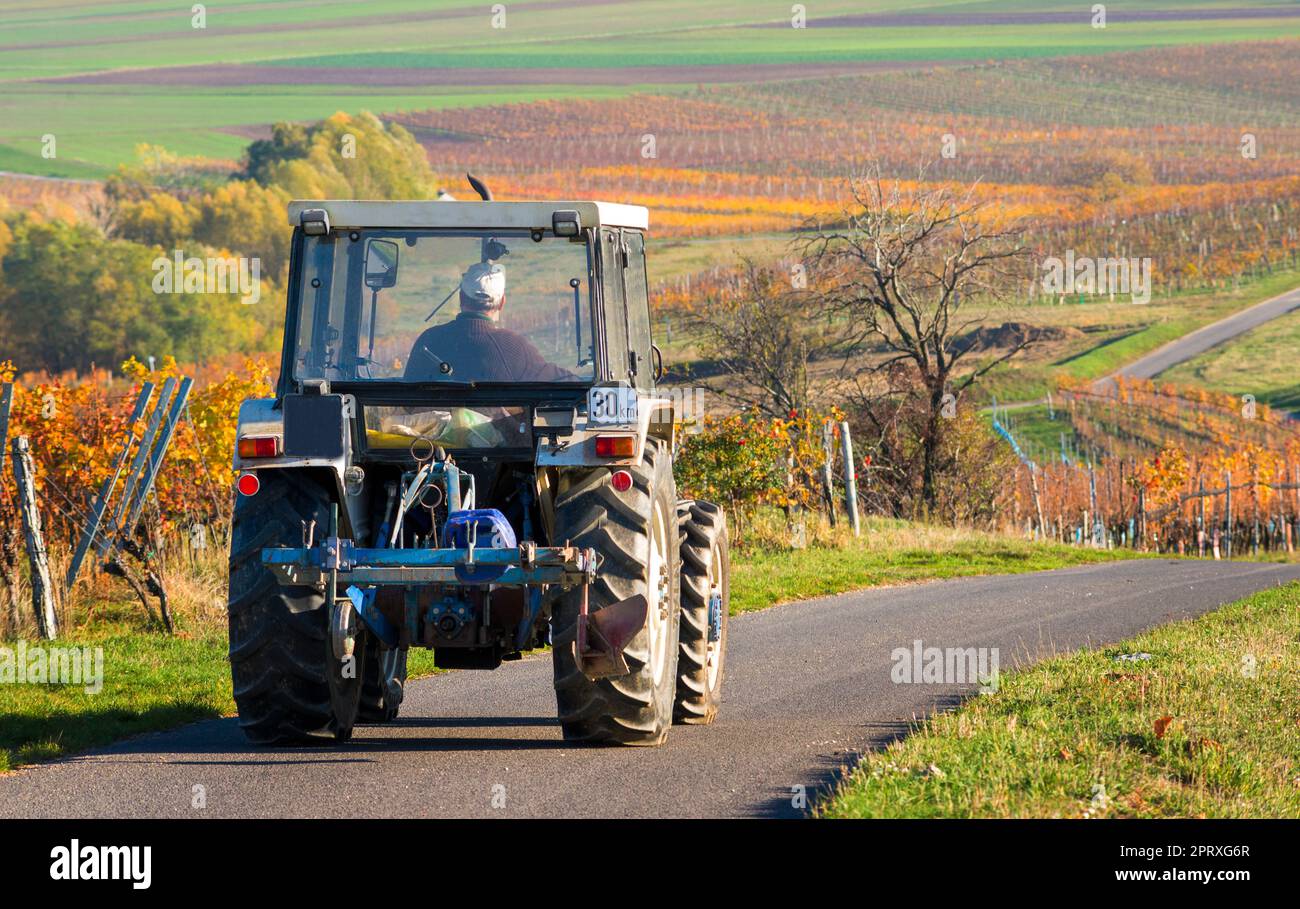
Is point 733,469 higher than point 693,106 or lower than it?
lower

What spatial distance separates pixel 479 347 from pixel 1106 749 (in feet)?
12.8

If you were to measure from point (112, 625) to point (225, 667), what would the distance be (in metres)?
2.82

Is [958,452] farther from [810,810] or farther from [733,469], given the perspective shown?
[810,810]

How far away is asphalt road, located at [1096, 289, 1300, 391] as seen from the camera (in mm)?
89750

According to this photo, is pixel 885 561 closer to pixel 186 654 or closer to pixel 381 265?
pixel 186 654

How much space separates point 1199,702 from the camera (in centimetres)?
1033

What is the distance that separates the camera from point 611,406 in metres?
9.59

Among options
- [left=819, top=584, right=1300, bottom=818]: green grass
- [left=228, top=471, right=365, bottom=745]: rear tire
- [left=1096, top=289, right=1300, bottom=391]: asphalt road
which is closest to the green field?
[left=1096, top=289, right=1300, bottom=391]: asphalt road

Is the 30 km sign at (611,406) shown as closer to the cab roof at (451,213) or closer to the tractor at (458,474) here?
the tractor at (458,474)

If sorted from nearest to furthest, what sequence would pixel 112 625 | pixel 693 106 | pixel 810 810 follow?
pixel 810 810
pixel 112 625
pixel 693 106

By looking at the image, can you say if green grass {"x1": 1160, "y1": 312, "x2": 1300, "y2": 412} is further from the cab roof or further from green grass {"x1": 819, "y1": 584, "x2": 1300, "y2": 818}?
the cab roof

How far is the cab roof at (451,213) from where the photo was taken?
9711 millimetres

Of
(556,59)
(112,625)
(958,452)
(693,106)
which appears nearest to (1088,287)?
(693,106)

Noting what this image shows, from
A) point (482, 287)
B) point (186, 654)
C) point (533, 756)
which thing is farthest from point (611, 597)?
point (186, 654)
